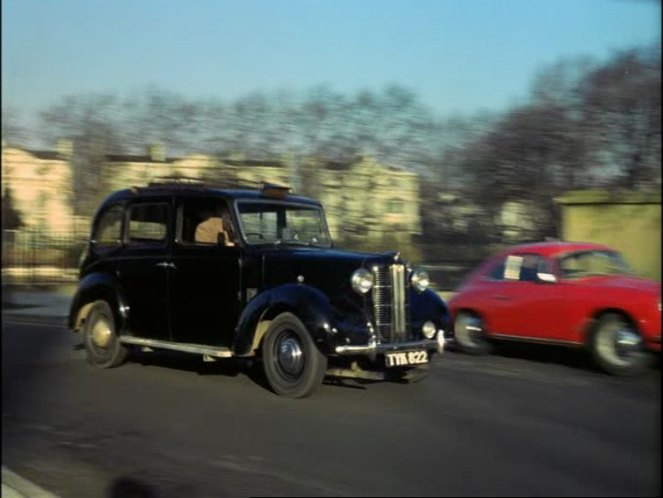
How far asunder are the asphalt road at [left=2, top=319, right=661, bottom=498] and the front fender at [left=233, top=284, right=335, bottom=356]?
0.21 meters

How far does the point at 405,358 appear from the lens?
2.94 metres

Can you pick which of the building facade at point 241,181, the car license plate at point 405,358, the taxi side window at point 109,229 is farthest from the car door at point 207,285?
the car license plate at point 405,358

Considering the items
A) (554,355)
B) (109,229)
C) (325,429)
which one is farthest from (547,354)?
(109,229)

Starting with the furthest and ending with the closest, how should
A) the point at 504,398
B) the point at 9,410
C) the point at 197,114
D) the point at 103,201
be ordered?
the point at 9,410 → the point at 103,201 → the point at 197,114 → the point at 504,398

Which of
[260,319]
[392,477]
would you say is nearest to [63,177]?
[260,319]

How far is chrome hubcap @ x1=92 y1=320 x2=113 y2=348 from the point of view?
3.86 metres

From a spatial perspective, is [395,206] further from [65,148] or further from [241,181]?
[65,148]

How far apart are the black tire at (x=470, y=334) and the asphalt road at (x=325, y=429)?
0.14ft

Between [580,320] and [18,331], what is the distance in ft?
9.60

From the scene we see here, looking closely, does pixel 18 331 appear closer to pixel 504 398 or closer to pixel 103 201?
pixel 103 201

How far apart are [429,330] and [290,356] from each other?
2.74 feet

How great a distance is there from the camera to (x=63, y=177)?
3.73m

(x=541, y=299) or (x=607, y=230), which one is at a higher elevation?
(x=607, y=230)

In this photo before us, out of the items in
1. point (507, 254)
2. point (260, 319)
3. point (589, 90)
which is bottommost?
point (260, 319)
